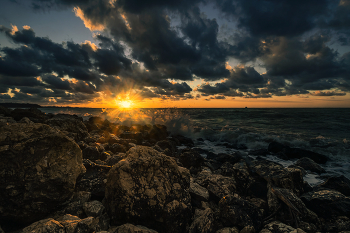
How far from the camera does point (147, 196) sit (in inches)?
108

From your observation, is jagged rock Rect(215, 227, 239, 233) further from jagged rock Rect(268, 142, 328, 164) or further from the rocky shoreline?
jagged rock Rect(268, 142, 328, 164)

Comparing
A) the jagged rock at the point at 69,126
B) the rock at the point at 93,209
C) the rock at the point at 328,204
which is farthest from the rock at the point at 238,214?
the jagged rock at the point at 69,126

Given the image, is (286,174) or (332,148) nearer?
(286,174)

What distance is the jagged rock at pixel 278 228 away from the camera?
105 inches

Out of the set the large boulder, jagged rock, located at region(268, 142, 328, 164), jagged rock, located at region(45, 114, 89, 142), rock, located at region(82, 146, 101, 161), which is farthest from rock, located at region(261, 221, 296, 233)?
jagged rock, located at region(268, 142, 328, 164)

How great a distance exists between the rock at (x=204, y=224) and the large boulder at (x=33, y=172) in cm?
236

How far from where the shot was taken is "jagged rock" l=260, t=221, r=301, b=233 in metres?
2.67

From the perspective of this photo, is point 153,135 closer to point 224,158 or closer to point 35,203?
point 224,158

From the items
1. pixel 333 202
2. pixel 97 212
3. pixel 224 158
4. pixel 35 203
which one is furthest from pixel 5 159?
pixel 224 158

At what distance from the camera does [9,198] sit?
238 cm

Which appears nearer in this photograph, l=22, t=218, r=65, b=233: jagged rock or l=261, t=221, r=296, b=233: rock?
l=22, t=218, r=65, b=233: jagged rock

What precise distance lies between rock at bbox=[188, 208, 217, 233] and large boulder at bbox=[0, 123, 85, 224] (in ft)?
7.75

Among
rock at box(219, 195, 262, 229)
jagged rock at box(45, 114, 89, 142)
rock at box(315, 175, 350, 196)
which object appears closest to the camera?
rock at box(219, 195, 262, 229)

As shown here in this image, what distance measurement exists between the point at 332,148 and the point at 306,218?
12.0 meters
